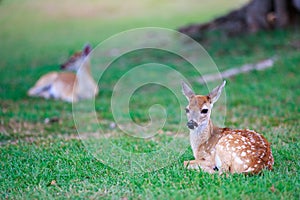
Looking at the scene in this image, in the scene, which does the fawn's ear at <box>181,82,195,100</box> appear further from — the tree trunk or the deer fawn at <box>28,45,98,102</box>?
the tree trunk

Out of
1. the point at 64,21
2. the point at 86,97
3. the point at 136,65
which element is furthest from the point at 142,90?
the point at 64,21

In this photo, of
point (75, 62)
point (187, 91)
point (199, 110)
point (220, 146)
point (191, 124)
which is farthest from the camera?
point (75, 62)

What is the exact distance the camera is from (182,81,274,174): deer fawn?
19.2 feet

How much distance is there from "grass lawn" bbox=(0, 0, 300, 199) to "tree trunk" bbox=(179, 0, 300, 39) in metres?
0.43

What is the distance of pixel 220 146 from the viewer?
6.09 m

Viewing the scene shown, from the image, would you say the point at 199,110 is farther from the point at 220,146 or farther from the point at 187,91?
the point at 220,146

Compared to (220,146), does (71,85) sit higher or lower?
lower

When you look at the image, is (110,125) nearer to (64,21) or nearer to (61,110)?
(61,110)

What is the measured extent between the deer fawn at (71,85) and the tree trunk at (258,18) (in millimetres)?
5567

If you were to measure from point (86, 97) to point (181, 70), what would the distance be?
320 cm

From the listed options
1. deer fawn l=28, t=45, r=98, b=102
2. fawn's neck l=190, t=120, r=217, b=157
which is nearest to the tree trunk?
deer fawn l=28, t=45, r=98, b=102

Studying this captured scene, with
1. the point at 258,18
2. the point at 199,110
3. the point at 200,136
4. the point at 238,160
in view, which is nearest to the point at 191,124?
the point at 199,110

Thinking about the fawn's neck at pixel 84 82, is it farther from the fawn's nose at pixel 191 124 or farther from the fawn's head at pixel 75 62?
the fawn's nose at pixel 191 124

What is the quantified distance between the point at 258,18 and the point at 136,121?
Answer: 322 inches
